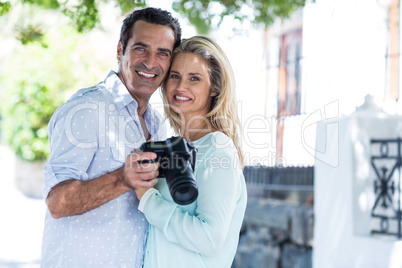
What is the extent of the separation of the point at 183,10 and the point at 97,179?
3.44 meters

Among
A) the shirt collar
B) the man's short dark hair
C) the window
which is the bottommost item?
the shirt collar

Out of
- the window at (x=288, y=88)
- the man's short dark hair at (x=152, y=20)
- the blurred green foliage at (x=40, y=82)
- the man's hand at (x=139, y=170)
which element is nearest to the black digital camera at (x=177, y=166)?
the man's hand at (x=139, y=170)

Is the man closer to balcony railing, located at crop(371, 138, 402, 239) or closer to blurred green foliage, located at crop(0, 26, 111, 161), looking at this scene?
balcony railing, located at crop(371, 138, 402, 239)

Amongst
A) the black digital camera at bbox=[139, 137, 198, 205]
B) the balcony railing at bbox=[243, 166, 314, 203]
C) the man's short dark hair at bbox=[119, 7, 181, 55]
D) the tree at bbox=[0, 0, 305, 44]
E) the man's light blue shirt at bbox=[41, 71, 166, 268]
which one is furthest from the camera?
the balcony railing at bbox=[243, 166, 314, 203]

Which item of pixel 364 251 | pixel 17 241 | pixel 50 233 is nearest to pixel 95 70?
pixel 17 241

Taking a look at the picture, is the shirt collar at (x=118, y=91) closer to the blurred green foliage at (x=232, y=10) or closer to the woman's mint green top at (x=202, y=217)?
the woman's mint green top at (x=202, y=217)

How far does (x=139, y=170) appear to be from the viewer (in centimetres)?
184

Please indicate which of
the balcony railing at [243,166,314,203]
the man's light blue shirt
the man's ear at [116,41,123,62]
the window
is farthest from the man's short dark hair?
the balcony railing at [243,166,314,203]

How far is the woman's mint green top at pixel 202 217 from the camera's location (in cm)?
195

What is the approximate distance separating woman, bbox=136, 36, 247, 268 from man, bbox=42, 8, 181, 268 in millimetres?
122

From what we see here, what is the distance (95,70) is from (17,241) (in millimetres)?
5383

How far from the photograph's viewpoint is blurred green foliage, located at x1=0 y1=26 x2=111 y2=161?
12.2m

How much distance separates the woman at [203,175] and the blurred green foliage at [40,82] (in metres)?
10.1

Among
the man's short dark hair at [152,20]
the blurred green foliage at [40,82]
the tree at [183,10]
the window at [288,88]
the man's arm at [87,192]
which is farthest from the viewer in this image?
the blurred green foliage at [40,82]
